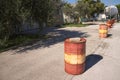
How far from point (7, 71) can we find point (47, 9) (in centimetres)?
775

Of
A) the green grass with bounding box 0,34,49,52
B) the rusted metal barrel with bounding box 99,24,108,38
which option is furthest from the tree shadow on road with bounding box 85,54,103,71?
the rusted metal barrel with bounding box 99,24,108,38

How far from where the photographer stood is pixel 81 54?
7.07 meters

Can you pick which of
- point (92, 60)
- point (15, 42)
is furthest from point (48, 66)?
point (15, 42)

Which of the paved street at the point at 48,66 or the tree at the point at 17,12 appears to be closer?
the paved street at the point at 48,66

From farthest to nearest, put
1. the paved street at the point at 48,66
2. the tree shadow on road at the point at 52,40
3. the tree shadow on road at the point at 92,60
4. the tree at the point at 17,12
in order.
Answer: the tree shadow on road at the point at 52,40 < the tree at the point at 17,12 < the tree shadow on road at the point at 92,60 < the paved street at the point at 48,66

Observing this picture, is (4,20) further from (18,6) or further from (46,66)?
(46,66)

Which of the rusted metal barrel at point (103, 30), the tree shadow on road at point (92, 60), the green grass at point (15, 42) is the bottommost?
the tree shadow on road at point (92, 60)

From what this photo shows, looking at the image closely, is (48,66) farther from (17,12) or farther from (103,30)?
(103,30)

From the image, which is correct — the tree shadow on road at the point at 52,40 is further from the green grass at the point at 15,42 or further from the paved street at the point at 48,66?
the paved street at the point at 48,66

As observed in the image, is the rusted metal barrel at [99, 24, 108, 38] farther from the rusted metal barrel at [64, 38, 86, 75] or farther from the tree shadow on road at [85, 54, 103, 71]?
the rusted metal barrel at [64, 38, 86, 75]

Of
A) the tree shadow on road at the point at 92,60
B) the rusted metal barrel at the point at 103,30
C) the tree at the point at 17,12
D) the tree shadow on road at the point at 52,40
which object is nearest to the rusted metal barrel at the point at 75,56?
the tree shadow on road at the point at 92,60

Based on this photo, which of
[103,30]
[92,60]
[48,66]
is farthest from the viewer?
[103,30]

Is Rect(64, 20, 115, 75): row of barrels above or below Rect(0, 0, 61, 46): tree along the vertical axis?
below

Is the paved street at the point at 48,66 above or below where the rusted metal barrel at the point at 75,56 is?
below
